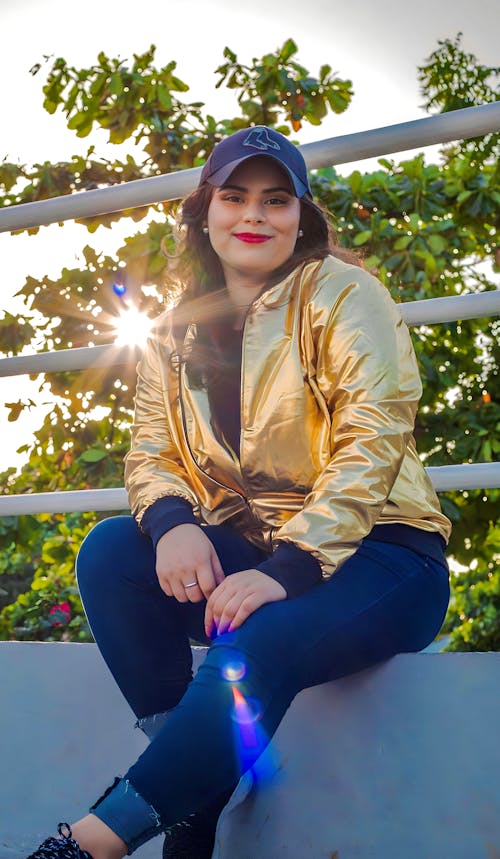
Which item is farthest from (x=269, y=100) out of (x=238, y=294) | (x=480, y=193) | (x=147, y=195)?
(x=238, y=294)

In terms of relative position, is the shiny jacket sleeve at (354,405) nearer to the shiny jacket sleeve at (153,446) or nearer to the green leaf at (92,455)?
the shiny jacket sleeve at (153,446)

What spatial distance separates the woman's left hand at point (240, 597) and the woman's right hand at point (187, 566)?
108 mm

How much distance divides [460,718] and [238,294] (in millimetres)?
796

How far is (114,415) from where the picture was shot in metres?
3.70

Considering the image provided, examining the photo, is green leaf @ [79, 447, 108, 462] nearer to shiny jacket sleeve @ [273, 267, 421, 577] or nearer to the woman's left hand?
shiny jacket sleeve @ [273, 267, 421, 577]

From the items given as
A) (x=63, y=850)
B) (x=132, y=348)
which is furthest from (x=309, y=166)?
(x=63, y=850)

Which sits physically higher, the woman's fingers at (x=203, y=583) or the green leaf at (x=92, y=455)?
the green leaf at (x=92, y=455)

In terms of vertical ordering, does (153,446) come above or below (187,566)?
above

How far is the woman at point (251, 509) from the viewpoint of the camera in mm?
1228

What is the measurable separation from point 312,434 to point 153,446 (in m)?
0.33

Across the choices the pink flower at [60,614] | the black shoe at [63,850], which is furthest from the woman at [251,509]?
the pink flower at [60,614]

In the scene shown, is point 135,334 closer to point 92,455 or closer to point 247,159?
point 247,159

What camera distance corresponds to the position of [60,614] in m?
4.66

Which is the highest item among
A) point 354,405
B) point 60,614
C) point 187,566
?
point 354,405
